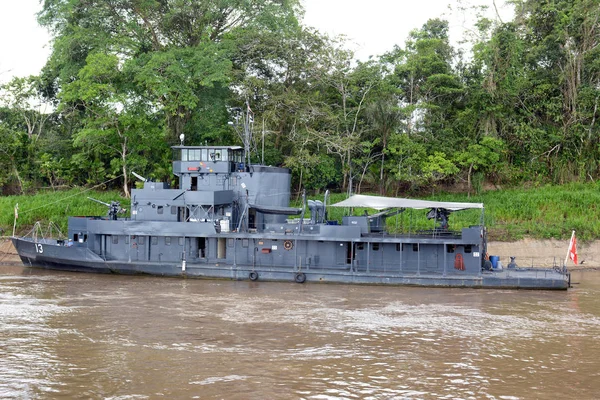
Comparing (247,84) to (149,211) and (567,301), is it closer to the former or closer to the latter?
(149,211)

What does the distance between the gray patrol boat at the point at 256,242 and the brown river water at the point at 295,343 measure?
1385 millimetres

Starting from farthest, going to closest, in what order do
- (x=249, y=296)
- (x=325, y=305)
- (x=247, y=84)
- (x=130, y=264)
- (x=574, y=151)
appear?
(x=574, y=151) → (x=247, y=84) → (x=130, y=264) → (x=249, y=296) → (x=325, y=305)

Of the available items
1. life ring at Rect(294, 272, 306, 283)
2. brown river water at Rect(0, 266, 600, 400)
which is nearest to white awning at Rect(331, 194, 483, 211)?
life ring at Rect(294, 272, 306, 283)

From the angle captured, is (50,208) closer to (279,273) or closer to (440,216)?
(279,273)

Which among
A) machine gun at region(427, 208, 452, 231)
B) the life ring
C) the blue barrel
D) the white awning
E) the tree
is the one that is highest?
the tree

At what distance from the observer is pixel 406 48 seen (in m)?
42.4

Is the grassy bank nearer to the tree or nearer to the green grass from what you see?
the green grass

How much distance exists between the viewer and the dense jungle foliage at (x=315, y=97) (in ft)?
126

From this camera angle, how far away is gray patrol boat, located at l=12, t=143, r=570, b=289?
84.6 feet

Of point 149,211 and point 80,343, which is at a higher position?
point 149,211

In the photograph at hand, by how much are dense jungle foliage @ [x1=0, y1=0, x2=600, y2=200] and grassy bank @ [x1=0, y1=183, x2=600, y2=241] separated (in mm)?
1775

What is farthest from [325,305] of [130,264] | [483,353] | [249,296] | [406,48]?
[406,48]

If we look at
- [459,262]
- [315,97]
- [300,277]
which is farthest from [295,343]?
[315,97]

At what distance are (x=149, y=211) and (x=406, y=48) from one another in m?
22.5
